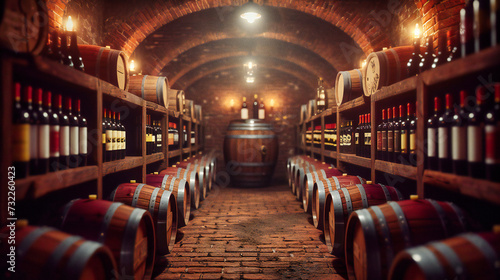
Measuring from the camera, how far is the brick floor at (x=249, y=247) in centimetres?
231

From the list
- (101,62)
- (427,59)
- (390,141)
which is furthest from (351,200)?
(101,62)

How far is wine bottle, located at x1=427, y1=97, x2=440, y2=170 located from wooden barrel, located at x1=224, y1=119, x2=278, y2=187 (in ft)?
14.5

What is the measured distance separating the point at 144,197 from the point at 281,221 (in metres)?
2.06

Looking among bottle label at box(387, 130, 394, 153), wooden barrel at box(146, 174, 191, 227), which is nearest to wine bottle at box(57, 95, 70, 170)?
wooden barrel at box(146, 174, 191, 227)

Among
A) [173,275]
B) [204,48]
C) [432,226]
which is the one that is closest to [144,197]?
[173,275]

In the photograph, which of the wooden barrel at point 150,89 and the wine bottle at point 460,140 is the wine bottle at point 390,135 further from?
the wooden barrel at point 150,89

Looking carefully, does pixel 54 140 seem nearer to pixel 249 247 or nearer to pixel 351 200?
pixel 249 247

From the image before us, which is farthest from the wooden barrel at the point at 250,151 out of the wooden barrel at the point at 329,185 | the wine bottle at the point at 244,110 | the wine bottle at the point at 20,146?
the wine bottle at the point at 20,146

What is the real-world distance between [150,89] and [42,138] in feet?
7.55

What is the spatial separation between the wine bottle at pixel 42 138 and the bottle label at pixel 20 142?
5.5 inches

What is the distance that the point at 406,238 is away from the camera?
149 centimetres

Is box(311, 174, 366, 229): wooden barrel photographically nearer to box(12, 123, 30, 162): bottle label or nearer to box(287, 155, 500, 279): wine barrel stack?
box(287, 155, 500, 279): wine barrel stack

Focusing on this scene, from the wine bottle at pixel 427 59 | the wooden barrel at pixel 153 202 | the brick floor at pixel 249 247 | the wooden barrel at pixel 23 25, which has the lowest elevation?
the brick floor at pixel 249 247

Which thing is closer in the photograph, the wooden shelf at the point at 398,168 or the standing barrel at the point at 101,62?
the wooden shelf at the point at 398,168
